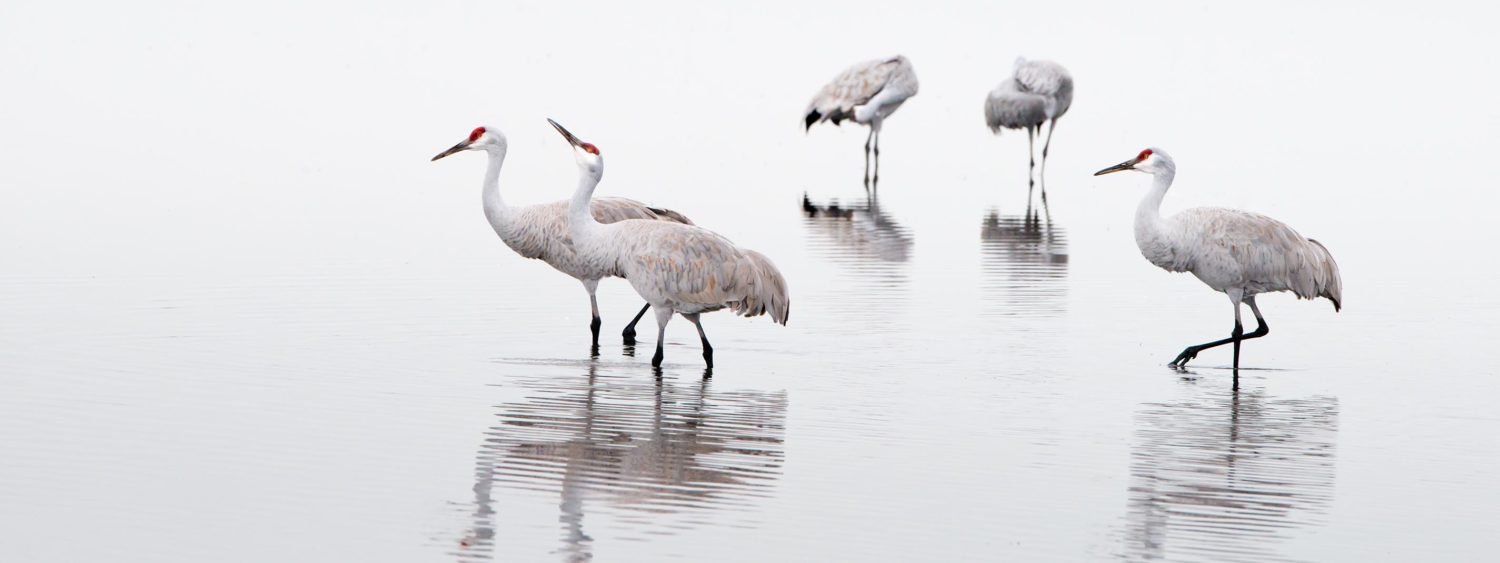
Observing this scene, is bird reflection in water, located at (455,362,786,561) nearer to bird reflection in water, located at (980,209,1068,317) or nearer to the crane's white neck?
the crane's white neck

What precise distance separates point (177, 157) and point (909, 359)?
1445 centimetres

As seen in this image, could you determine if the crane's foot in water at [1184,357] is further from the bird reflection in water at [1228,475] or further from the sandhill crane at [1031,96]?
the sandhill crane at [1031,96]

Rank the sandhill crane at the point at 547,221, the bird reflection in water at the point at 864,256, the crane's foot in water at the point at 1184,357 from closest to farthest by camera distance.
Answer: the crane's foot in water at the point at 1184,357 → the sandhill crane at the point at 547,221 → the bird reflection in water at the point at 864,256

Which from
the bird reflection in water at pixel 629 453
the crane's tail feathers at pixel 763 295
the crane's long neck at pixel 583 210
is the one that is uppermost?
the crane's long neck at pixel 583 210

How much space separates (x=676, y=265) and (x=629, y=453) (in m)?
2.45

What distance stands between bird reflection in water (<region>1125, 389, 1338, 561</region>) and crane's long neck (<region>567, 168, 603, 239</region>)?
3.04 m

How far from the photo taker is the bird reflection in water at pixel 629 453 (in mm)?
8141

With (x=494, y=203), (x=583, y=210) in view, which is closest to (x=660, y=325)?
(x=583, y=210)

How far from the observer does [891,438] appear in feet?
32.1

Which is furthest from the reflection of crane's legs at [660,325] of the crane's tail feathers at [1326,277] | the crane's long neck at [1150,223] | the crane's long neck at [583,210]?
the crane's tail feathers at [1326,277]

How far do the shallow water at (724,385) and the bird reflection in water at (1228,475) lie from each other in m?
0.03

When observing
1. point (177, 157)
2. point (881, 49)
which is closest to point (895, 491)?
A: point (177, 157)

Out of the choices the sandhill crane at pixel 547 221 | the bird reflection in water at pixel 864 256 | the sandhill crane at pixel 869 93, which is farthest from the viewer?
the sandhill crane at pixel 869 93

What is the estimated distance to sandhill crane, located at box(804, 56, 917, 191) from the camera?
86.7 feet
